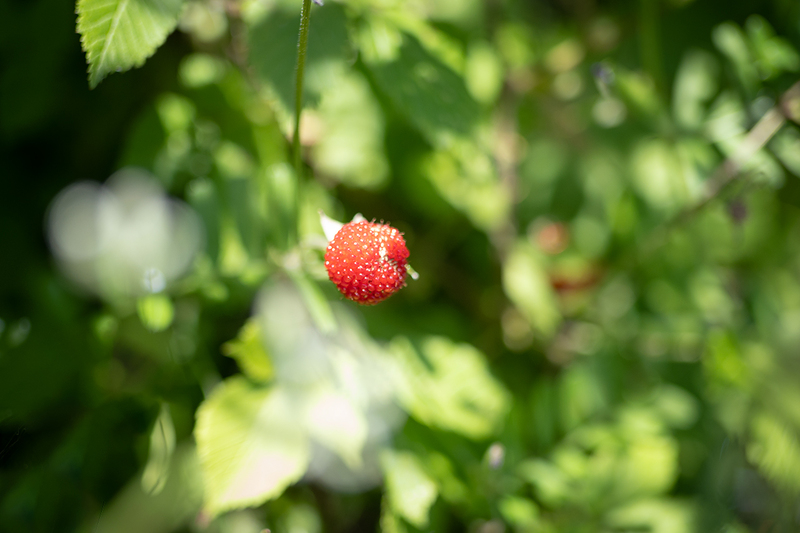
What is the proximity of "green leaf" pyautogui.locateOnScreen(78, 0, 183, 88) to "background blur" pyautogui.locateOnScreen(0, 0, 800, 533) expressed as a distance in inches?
8.4

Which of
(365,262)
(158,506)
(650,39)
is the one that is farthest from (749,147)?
(158,506)

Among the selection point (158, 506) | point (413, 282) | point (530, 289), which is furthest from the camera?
point (413, 282)

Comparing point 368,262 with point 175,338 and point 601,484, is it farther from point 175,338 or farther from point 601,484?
point 601,484

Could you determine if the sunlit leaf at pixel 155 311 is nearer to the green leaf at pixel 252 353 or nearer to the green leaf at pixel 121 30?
the green leaf at pixel 252 353

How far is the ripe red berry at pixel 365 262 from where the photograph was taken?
71 cm

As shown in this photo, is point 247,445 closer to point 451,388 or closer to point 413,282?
point 451,388

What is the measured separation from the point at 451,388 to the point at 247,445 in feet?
1.55

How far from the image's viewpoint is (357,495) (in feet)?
3.84

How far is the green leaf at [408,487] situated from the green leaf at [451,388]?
0.38 feet

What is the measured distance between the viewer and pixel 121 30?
61cm

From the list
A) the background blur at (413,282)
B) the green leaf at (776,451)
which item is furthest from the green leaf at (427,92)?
the green leaf at (776,451)

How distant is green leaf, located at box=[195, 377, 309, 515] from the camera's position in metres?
0.79

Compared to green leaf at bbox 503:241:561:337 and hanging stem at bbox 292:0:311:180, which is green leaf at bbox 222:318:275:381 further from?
green leaf at bbox 503:241:561:337

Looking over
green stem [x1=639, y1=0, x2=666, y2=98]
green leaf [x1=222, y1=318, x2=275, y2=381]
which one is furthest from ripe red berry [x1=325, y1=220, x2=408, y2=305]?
green stem [x1=639, y1=0, x2=666, y2=98]
